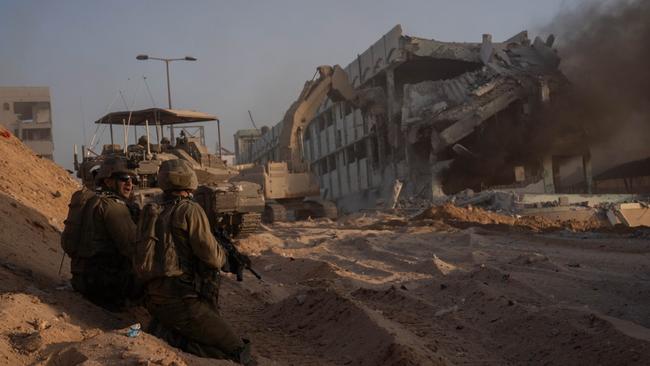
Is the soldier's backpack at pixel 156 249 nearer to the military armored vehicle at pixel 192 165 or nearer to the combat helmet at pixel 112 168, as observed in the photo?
the combat helmet at pixel 112 168

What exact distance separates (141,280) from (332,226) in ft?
47.6

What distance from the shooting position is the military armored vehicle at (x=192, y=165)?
37.9ft

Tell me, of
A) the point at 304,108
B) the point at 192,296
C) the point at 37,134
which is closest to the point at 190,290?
the point at 192,296

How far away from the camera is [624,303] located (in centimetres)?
651

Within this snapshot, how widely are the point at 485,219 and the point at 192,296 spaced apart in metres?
15.0

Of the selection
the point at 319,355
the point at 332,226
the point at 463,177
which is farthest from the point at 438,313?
the point at 463,177

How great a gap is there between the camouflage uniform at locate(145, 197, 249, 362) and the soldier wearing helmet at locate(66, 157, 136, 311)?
3.33 ft

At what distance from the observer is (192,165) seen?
1391cm

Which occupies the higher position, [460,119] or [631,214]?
[460,119]

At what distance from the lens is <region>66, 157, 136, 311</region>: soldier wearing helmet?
19.5ft

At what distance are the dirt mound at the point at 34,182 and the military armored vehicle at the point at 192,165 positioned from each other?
723 mm

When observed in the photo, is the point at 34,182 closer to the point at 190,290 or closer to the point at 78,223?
the point at 78,223

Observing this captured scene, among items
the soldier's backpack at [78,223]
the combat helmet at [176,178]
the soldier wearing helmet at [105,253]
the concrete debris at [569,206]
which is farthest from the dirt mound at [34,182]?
the concrete debris at [569,206]

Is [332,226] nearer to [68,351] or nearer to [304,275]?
[304,275]
